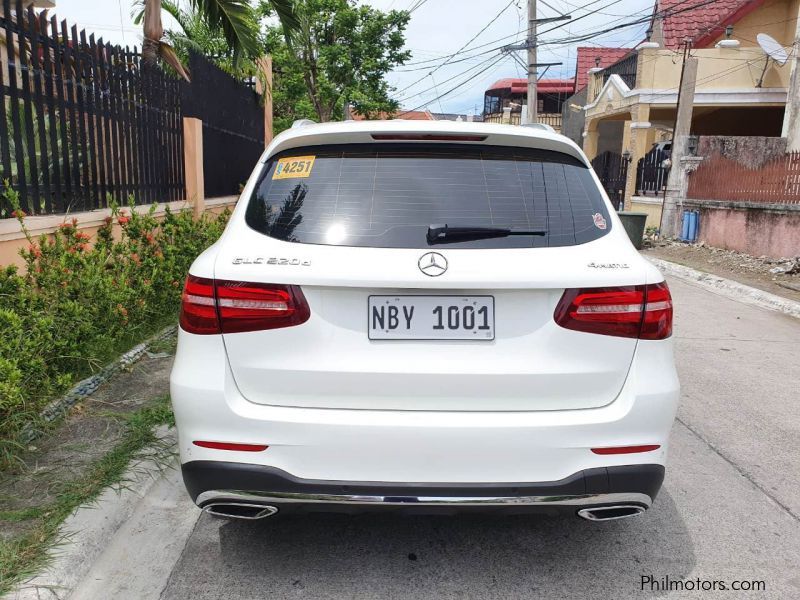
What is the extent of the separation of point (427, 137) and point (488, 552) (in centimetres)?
177

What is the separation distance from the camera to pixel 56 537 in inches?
108

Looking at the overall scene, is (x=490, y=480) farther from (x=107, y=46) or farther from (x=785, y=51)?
(x=785, y=51)

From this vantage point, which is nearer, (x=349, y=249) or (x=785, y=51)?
(x=349, y=249)

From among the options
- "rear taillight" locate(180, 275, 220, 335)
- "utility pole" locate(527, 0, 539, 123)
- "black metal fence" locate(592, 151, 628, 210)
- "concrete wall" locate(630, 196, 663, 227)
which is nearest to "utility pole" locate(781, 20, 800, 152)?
"concrete wall" locate(630, 196, 663, 227)

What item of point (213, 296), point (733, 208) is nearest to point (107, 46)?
point (213, 296)

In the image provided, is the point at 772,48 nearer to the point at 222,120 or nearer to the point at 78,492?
the point at 222,120

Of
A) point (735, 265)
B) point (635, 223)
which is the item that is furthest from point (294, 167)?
point (635, 223)

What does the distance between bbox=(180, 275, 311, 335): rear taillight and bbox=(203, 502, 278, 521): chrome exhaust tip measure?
63 cm

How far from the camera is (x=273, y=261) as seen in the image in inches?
92.7

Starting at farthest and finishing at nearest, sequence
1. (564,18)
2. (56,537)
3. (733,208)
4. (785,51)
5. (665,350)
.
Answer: (564,18), (785,51), (733,208), (56,537), (665,350)

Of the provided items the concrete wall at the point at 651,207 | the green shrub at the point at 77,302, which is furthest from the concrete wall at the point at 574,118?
the green shrub at the point at 77,302

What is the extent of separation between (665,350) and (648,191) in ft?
61.1

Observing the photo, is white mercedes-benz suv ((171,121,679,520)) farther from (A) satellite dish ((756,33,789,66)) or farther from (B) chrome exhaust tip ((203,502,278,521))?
(A) satellite dish ((756,33,789,66))

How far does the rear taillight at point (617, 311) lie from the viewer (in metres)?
2.34
